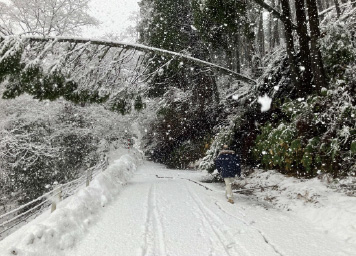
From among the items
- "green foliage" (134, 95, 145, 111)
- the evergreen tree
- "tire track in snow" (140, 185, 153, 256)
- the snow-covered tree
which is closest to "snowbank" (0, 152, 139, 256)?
"tire track in snow" (140, 185, 153, 256)

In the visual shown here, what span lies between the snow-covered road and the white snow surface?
16 mm

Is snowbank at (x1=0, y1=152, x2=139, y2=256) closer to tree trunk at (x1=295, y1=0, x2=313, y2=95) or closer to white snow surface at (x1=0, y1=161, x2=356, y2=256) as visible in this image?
white snow surface at (x1=0, y1=161, x2=356, y2=256)

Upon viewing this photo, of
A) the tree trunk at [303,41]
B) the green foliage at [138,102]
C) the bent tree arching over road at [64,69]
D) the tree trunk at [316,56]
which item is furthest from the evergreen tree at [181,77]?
the tree trunk at [316,56]

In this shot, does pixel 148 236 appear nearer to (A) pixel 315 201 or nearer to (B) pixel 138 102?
(A) pixel 315 201

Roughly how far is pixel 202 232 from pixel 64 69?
21.3 feet

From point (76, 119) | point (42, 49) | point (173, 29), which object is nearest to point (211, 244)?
point (42, 49)

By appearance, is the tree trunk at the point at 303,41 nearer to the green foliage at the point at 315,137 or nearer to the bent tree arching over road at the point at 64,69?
the green foliage at the point at 315,137

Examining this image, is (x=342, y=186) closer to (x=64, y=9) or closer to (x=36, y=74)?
(x=36, y=74)

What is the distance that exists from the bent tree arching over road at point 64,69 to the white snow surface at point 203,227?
322cm

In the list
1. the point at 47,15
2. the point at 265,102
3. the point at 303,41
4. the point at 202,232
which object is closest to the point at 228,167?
the point at 202,232

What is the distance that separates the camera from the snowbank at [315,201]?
5648mm

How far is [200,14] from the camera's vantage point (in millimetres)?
14156

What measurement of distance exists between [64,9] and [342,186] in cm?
2151

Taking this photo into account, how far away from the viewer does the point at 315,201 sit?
23.0ft
